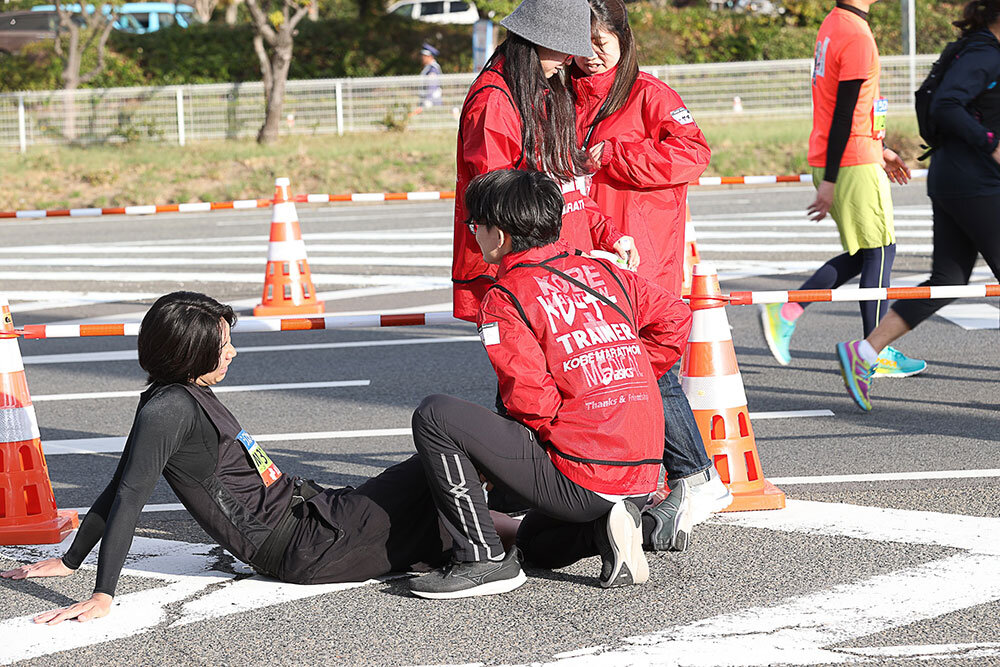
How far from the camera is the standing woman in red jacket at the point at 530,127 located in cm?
428

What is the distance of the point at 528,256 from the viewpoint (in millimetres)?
4039

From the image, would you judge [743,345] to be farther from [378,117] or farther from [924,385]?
[378,117]

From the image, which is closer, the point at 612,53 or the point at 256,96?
the point at 612,53

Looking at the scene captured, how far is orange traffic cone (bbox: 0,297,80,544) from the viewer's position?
187 inches

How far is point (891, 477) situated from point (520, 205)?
7.00 feet

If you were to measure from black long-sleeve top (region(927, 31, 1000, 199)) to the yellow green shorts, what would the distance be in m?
0.43

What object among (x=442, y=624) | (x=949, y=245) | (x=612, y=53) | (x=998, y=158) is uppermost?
(x=612, y=53)

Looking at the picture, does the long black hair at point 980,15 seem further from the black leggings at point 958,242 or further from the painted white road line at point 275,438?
the painted white road line at point 275,438

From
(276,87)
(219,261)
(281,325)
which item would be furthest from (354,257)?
(276,87)

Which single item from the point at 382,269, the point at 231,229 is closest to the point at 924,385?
the point at 382,269

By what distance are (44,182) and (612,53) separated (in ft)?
57.4

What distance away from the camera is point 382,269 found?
12.1m

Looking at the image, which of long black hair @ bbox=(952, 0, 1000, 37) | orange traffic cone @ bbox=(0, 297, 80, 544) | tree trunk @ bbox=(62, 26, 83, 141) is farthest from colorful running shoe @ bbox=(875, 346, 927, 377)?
tree trunk @ bbox=(62, 26, 83, 141)

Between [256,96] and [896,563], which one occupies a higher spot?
[256,96]
